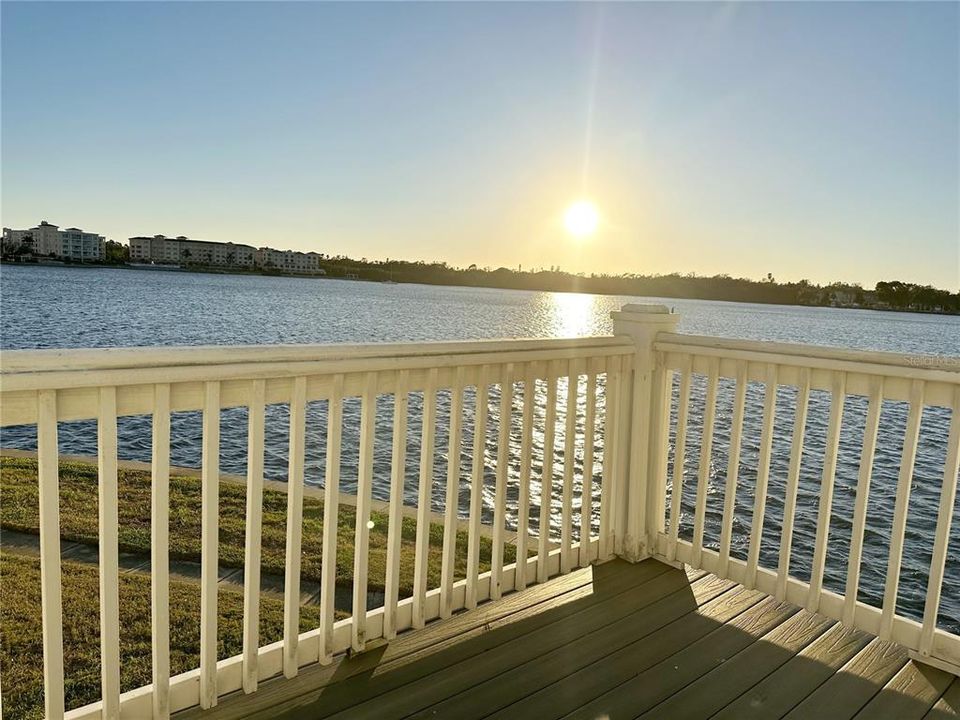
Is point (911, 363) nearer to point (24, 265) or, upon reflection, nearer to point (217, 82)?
point (217, 82)

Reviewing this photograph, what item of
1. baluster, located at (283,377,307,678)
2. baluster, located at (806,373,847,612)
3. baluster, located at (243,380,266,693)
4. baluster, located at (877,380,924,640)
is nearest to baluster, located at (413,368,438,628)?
baluster, located at (283,377,307,678)

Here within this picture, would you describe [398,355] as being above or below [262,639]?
above

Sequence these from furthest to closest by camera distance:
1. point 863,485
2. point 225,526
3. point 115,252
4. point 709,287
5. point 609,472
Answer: point 115,252 < point 709,287 < point 225,526 < point 609,472 < point 863,485

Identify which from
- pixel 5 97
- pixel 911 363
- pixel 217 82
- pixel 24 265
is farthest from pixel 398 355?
pixel 24 265

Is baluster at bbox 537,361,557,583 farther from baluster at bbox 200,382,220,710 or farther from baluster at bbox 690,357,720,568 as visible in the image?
baluster at bbox 200,382,220,710

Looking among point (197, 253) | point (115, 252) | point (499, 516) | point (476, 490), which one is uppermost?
point (197, 253)

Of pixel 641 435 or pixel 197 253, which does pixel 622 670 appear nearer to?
pixel 641 435

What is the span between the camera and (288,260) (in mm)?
78500

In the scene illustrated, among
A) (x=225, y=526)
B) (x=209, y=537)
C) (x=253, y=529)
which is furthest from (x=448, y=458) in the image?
(x=225, y=526)

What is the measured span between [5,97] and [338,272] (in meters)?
60.2

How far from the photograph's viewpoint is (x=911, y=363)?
1.96 meters

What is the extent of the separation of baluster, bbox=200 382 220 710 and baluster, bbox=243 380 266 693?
82 mm

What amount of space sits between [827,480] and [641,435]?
762mm

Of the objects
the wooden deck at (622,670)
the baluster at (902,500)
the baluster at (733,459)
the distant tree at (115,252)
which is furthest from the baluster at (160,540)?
the distant tree at (115,252)
